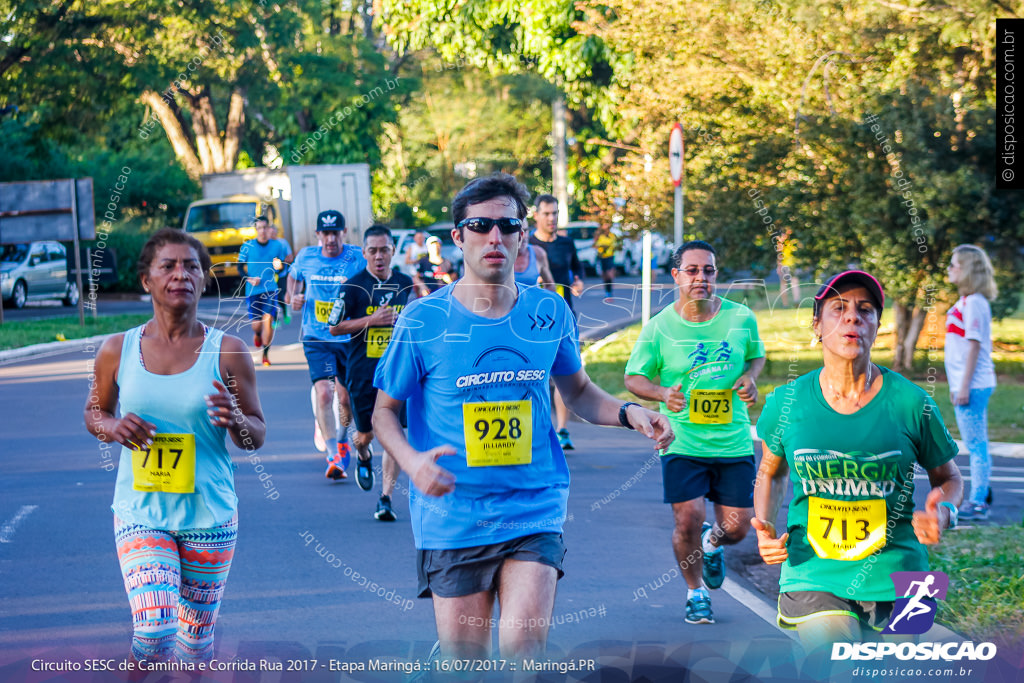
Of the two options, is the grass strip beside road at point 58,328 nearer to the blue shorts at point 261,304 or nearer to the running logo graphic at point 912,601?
the blue shorts at point 261,304

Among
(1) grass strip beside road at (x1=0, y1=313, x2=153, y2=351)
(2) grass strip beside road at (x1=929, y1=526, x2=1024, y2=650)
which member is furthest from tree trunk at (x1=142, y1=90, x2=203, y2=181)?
(2) grass strip beside road at (x1=929, y1=526, x2=1024, y2=650)

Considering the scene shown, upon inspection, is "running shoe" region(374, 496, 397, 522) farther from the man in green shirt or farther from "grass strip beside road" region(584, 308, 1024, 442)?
"grass strip beside road" region(584, 308, 1024, 442)

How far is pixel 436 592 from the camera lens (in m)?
3.92

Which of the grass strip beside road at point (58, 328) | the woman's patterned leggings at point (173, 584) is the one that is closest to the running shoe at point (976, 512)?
the woman's patterned leggings at point (173, 584)

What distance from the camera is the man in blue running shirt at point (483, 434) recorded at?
3873 millimetres

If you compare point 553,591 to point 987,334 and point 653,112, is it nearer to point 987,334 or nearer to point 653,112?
point 987,334

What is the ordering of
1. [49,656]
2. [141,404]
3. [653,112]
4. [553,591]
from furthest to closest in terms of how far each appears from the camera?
1. [653,112]
2. [49,656]
3. [141,404]
4. [553,591]

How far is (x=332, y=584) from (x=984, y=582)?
3.44 meters

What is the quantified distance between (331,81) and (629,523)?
29.6 m

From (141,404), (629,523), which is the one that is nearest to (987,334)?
(629,523)

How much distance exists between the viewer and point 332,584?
686 centimetres

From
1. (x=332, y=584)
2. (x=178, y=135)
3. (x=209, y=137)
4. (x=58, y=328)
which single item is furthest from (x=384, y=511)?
(x=209, y=137)

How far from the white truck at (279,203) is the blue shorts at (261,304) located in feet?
31.1

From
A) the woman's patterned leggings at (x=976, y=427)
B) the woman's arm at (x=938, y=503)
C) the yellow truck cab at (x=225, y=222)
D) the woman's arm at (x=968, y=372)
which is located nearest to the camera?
the woman's arm at (x=938, y=503)
